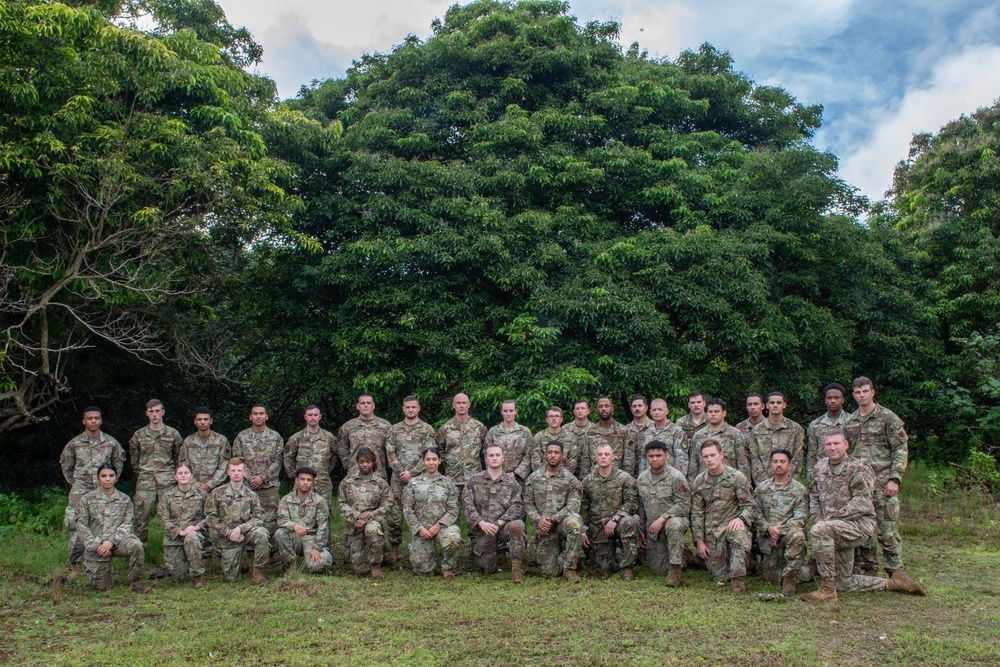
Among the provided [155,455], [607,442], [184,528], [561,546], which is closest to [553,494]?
[561,546]

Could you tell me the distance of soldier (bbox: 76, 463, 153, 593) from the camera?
764cm

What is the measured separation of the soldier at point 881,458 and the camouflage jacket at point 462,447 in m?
3.90

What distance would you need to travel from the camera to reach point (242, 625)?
20.9 feet

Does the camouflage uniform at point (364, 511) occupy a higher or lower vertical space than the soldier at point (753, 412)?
lower

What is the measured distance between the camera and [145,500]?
8.89 m

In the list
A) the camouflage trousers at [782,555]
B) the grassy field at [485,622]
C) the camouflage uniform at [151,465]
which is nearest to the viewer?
the grassy field at [485,622]

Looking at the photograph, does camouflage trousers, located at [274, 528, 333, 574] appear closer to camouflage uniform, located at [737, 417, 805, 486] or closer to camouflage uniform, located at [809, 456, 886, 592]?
camouflage uniform, located at [737, 417, 805, 486]

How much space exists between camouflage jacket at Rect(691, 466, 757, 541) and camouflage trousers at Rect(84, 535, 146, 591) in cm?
526

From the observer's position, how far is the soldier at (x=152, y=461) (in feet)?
29.3

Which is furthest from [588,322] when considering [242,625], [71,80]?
[71,80]

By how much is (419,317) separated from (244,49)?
566 cm

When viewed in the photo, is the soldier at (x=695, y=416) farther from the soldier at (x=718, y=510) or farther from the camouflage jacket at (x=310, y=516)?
the camouflage jacket at (x=310, y=516)

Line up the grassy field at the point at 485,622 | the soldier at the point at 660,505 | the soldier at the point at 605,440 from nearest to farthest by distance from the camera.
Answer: the grassy field at the point at 485,622 → the soldier at the point at 660,505 → the soldier at the point at 605,440

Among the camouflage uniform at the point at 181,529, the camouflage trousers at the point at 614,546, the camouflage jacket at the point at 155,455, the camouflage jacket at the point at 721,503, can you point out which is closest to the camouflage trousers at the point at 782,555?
the camouflage jacket at the point at 721,503
